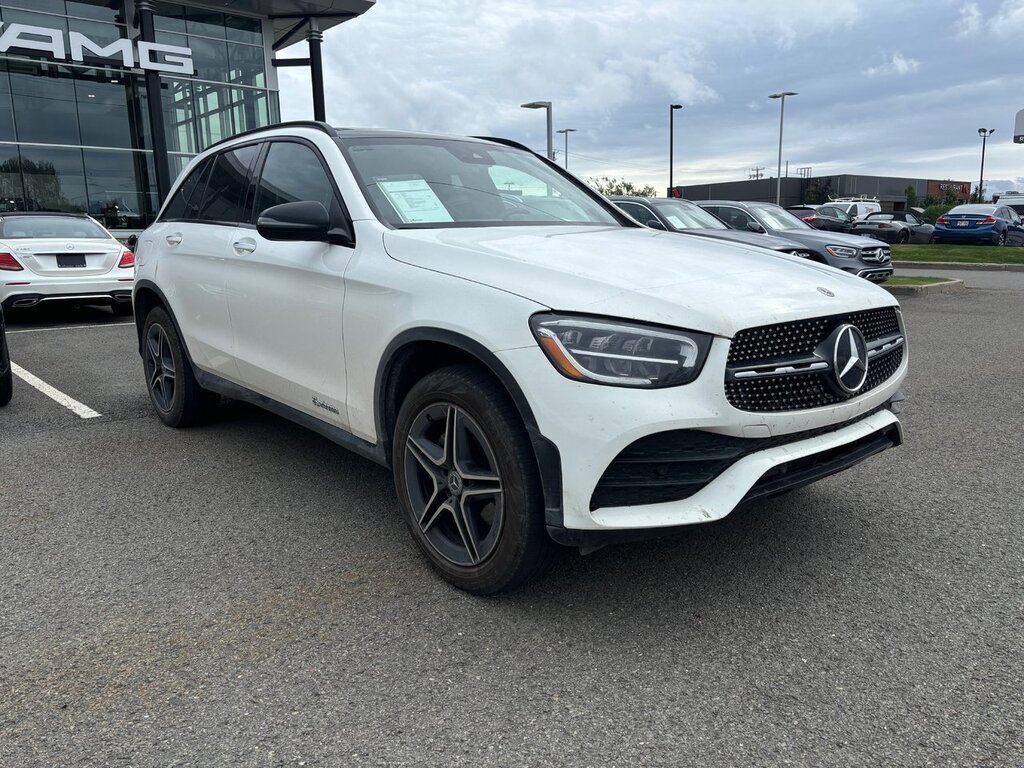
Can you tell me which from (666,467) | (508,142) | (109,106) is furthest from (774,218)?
(109,106)

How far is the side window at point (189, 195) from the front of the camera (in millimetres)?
A: 4840

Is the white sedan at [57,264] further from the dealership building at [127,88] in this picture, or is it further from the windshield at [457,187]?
the dealership building at [127,88]

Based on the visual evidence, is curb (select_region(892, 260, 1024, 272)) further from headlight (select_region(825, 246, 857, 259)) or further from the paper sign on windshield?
the paper sign on windshield

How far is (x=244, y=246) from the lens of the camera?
4031 millimetres

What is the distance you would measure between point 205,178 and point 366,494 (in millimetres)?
2235

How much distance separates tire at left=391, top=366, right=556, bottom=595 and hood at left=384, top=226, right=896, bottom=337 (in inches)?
14.8

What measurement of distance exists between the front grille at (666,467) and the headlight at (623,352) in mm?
179

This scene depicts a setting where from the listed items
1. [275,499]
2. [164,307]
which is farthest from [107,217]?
[275,499]

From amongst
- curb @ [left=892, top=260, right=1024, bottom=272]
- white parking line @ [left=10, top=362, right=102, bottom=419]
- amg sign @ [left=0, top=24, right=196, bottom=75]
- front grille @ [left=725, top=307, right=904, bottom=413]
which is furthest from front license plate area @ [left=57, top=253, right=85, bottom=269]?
curb @ [left=892, top=260, right=1024, bottom=272]

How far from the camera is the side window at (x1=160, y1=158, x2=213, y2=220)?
4.84 meters

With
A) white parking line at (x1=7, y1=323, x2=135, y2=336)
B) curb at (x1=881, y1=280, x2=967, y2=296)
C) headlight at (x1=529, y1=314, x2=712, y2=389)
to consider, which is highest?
headlight at (x1=529, y1=314, x2=712, y2=389)

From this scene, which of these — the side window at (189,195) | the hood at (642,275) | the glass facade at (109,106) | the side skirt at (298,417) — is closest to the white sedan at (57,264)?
the side window at (189,195)

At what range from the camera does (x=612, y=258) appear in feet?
Result: 9.46

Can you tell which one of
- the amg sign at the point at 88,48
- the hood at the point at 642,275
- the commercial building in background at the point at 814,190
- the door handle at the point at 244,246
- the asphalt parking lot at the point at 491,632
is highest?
the amg sign at the point at 88,48
